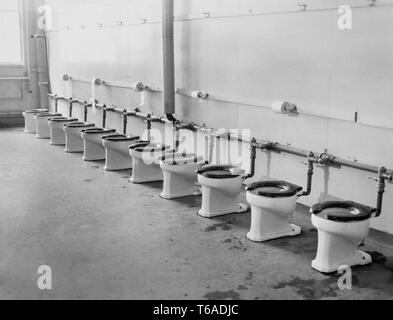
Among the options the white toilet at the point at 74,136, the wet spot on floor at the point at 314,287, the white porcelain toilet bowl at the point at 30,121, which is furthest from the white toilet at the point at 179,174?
the white porcelain toilet bowl at the point at 30,121

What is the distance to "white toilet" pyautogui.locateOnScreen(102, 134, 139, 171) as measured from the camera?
601 cm

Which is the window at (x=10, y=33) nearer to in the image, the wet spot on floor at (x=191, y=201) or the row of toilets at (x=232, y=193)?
the row of toilets at (x=232, y=193)

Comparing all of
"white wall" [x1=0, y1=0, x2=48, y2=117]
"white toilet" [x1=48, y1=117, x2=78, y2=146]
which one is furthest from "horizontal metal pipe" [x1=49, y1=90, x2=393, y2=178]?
"white wall" [x1=0, y1=0, x2=48, y2=117]

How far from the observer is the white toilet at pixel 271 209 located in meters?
3.71

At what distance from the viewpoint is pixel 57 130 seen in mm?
7770

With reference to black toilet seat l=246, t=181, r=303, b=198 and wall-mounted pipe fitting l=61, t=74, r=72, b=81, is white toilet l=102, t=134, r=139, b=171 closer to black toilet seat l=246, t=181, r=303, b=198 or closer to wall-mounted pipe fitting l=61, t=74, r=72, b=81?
black toilet seat l=246, t=181, r=303, b=198

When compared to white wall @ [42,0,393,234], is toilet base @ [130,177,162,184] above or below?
below

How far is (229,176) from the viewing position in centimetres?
430

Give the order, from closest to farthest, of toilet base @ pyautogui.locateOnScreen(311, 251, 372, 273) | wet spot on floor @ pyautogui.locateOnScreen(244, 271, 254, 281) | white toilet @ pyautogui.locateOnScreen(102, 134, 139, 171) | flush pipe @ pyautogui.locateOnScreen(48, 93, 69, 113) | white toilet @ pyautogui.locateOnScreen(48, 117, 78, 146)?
1. wet spot on floor @ pyautogui.locateOnScreen(244, 271, 254, 281)
2. toilet base @ pyautogui.locateOnScreen(311, 251, 372, 273)
3. white toilet @ pyautogui.locateOnScreen(102, 134, 139, 171)
4. white toilet @ pyautogui.locateOnScreen(48, 117, 78, 146)
5. flush pipe @ pyautogui.locateOnScreen(48, 93, 69, 113)

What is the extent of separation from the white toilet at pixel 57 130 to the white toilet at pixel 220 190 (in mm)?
3901

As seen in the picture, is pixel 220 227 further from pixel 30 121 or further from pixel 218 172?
pixel 30 121

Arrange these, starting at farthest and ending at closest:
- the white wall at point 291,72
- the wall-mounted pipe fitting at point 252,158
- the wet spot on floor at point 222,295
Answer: the wall-mounted pipe fitting at point 252,158
the white wall at point 291,72
the wet spot on floor at point 222,295

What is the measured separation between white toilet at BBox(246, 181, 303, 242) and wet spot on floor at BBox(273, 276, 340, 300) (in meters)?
0.67
